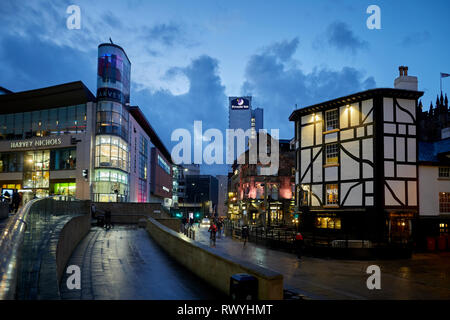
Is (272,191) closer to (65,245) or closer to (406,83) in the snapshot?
(406,83)

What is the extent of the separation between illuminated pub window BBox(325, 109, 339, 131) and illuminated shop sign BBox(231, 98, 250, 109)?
139m

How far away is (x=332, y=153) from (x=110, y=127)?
28510 mm

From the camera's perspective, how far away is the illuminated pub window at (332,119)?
101 feet

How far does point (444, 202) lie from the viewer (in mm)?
29125

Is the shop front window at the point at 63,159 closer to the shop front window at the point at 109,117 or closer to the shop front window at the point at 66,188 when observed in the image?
the shop front window at the point at 66,188

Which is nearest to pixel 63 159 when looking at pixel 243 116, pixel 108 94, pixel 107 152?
pixel 107 152

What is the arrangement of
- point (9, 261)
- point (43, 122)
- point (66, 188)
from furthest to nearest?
point (43, 122)
point (66, 188)
point (9, 261)

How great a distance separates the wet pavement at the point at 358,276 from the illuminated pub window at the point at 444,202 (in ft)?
18.2

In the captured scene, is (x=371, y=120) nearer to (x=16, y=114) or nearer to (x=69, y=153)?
→ (x=69, y=153)

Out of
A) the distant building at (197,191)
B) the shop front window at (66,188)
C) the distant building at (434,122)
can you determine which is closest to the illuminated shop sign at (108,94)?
the shop front window at (66,188)

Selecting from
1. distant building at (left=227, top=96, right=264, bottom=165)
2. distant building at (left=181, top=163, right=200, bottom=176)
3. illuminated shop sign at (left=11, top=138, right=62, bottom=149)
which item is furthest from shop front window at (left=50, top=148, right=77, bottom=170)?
distant building at (left=227, top=96, right=264, bottom=165)

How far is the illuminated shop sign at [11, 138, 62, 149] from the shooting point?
156ft

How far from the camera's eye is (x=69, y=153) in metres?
47.6
